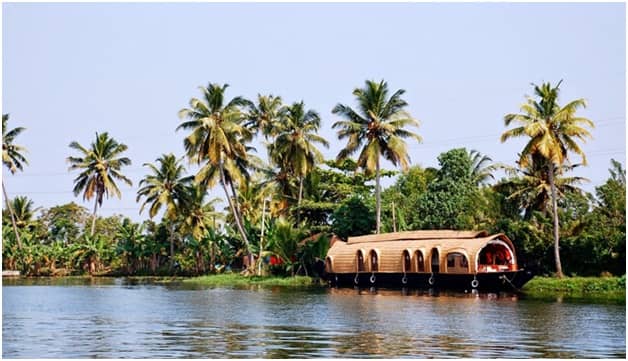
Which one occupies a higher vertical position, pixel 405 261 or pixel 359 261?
pixel 359 261

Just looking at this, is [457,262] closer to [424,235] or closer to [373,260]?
[424,235]

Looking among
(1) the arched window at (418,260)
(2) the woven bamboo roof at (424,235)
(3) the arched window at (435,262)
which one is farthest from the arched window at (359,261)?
(3) the arched window at (435,262)

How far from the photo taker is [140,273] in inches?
1545

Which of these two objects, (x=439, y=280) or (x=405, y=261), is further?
(x=405, y=261)

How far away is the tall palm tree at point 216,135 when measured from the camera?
31172 millimetres

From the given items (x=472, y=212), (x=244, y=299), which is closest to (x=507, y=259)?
(x=472, y=212)

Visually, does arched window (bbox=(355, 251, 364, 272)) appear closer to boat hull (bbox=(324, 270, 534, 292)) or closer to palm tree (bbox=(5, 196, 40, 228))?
boat hull (bbox=(324, 270, 534, 292))

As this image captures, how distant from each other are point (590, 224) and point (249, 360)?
56.6 feet

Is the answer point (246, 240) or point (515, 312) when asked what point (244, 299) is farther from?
point (246, 240)

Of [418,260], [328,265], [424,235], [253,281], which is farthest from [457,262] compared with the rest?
[253,281]

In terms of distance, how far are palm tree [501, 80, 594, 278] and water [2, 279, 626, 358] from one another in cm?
447

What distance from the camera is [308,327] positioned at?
47.1ft

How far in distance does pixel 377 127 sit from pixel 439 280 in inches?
251

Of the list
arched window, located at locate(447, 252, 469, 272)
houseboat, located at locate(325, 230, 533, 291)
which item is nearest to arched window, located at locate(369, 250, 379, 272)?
houseboat, located at locate(325, 230, 533, 291)
